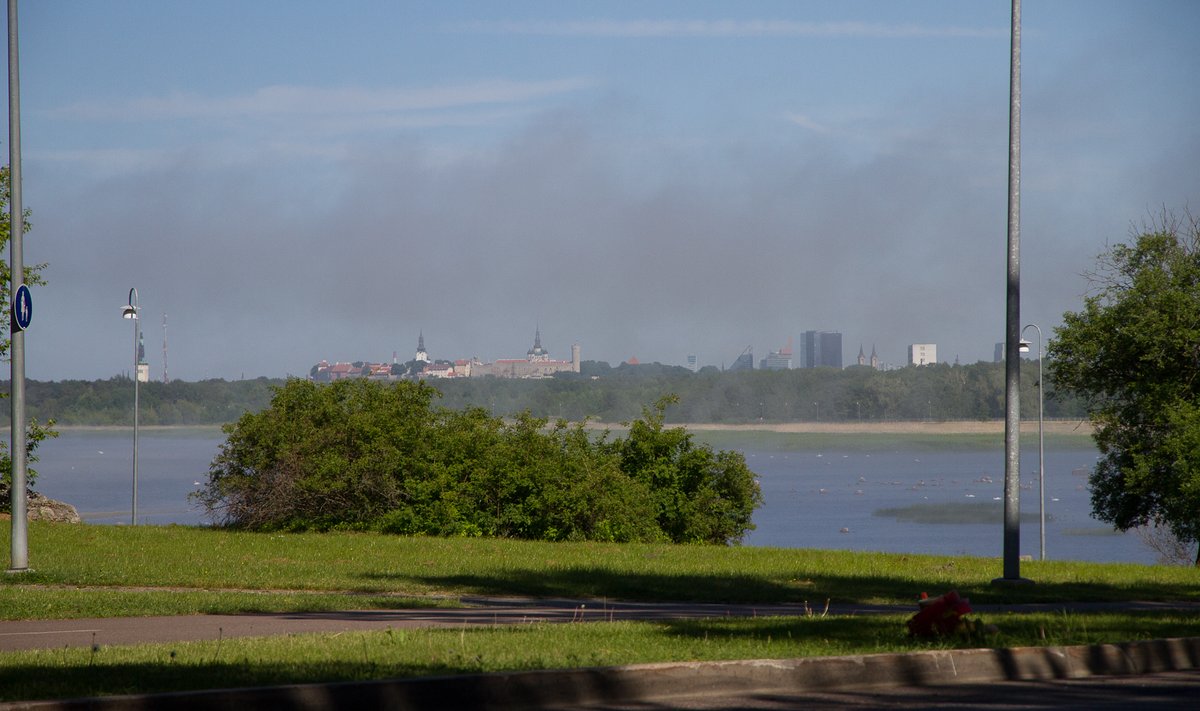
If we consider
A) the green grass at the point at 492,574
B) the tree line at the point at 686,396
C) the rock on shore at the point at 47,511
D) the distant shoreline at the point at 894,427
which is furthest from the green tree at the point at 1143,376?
the distant shoreline at the point at 894,427

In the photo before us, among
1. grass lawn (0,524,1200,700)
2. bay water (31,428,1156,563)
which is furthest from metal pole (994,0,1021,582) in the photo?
bay water (31,428,1156,563)

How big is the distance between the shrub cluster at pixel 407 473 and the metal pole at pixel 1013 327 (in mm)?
12101

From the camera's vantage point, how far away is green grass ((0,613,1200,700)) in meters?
7.82

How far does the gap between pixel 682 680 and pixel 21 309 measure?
11860mm

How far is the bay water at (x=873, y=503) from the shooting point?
187 feet

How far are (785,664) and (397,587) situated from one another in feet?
26.1

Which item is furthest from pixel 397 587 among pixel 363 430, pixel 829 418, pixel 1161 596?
pixel 829 418

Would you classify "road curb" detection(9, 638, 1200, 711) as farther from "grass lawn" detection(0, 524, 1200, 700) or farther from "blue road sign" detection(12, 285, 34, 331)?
"blue road sign" detection(12, 285, 34, 331)

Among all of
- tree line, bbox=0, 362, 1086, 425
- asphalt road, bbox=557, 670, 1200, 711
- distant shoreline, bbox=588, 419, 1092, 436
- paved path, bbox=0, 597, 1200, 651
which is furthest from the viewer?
distant shoreline, bbox=588, 419, 1092, 436

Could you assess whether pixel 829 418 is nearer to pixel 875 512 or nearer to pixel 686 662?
pixel 875 512

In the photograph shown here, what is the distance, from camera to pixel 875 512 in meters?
81.6

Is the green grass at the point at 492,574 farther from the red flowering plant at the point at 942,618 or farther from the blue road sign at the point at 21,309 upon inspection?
the red flowering plant at the point at 942,618

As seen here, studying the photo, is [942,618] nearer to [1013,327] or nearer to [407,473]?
[1013,327]

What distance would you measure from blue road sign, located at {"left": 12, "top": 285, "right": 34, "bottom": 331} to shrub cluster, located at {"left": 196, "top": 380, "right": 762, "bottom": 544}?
1102cm
